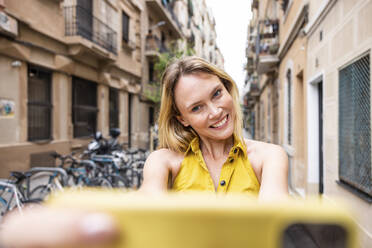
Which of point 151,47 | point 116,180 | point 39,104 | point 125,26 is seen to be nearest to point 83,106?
point 39,104

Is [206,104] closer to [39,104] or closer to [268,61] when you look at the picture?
[39,104]

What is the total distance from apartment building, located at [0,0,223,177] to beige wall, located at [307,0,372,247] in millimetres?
5764

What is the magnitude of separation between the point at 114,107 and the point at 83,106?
328cm

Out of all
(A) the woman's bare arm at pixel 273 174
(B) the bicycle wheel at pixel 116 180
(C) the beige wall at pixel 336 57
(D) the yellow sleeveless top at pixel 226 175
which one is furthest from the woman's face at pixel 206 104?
(B) the bicycle wheel at pixel 116 180

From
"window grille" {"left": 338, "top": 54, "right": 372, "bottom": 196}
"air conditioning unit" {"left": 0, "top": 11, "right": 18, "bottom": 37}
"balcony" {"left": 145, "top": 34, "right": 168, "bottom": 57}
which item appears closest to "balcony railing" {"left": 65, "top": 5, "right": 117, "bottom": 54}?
"air conditioning unit" {"left": 0, "top": 11, "right": 18, "bottom": 37}

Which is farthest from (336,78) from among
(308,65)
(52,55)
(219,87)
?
(52,55)

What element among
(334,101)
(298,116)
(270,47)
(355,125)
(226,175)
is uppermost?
(270,47)

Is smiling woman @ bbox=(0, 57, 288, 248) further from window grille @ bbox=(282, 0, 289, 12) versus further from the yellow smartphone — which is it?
window grille @ bbox=(282, 0, 289, 12)

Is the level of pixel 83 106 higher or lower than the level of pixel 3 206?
higher

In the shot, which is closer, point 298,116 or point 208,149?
point 208,149

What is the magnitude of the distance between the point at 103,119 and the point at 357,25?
10630 mm

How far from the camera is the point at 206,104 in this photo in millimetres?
1390

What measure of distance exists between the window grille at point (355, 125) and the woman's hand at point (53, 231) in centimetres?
352

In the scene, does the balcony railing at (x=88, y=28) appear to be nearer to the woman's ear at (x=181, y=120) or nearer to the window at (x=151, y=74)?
the window at (x=151, y=74)
